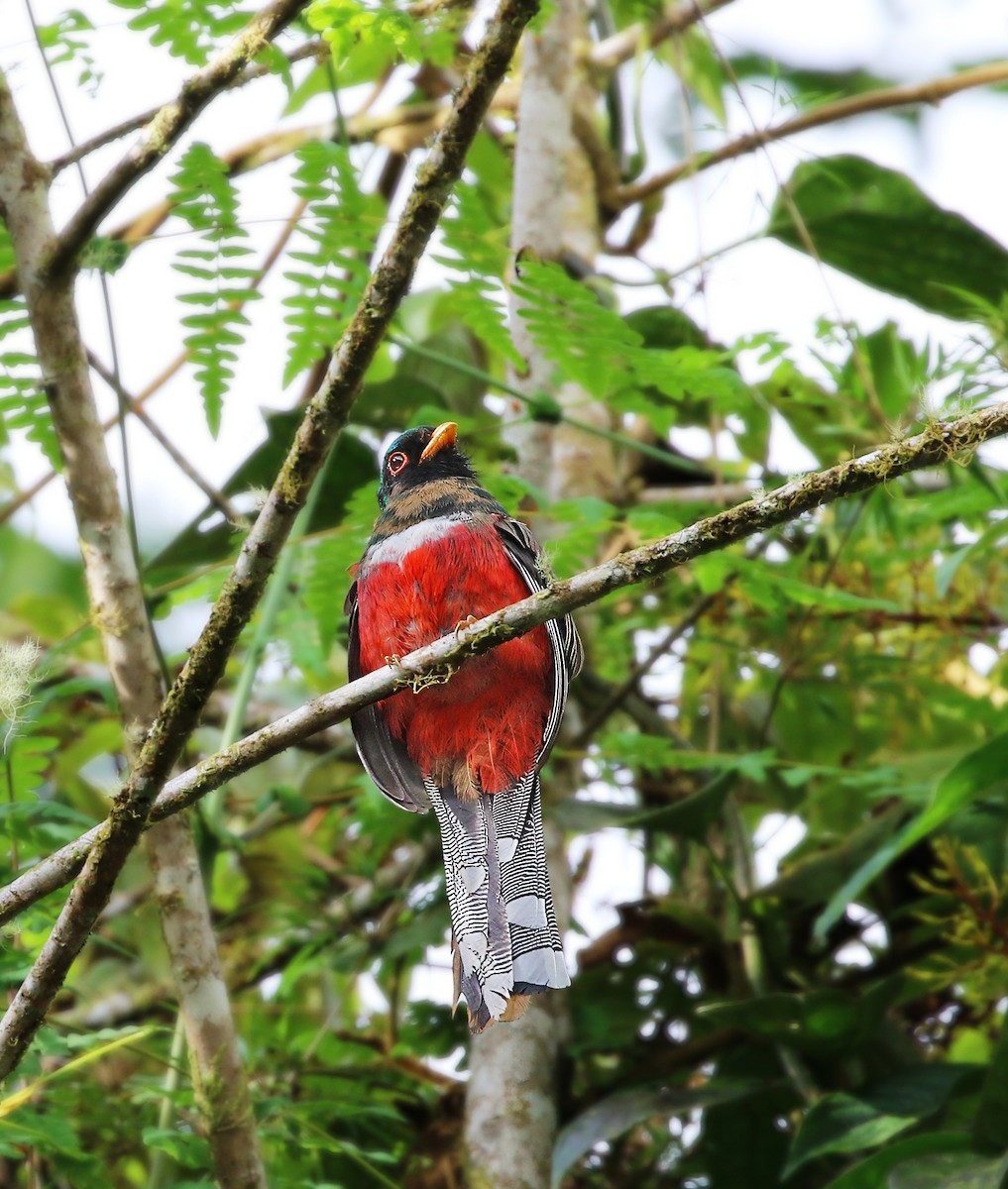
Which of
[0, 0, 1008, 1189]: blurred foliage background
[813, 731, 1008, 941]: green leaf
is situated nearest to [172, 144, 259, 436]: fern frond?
[0, 0, 1008, 1189]: blurred foliage background

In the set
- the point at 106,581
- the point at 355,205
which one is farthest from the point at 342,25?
the point at 106,581

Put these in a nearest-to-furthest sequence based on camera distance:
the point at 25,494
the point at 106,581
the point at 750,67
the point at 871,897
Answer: the point at 106,581
the point at 871,897
the point at 25,494
the point at 750,67

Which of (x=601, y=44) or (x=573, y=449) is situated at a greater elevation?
(x=601, y=44)

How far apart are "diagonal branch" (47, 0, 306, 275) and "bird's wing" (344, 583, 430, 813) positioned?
100 cm

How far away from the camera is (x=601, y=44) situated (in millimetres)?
4977

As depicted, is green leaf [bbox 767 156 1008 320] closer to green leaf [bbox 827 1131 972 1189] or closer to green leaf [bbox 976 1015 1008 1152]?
green leaf [bbox 976 1015 1008 1152]

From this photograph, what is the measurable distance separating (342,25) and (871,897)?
103 inches

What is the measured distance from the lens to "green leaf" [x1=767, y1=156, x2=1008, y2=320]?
13.3 ft

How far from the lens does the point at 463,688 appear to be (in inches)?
120

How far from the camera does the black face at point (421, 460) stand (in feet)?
11.2

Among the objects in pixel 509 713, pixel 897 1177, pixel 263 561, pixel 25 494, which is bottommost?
pixel 897 1177

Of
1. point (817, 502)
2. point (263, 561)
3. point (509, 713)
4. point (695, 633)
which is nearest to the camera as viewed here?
point (817, 502)

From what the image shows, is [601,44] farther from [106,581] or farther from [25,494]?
[106,581]

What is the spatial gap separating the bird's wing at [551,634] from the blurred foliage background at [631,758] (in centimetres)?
27
